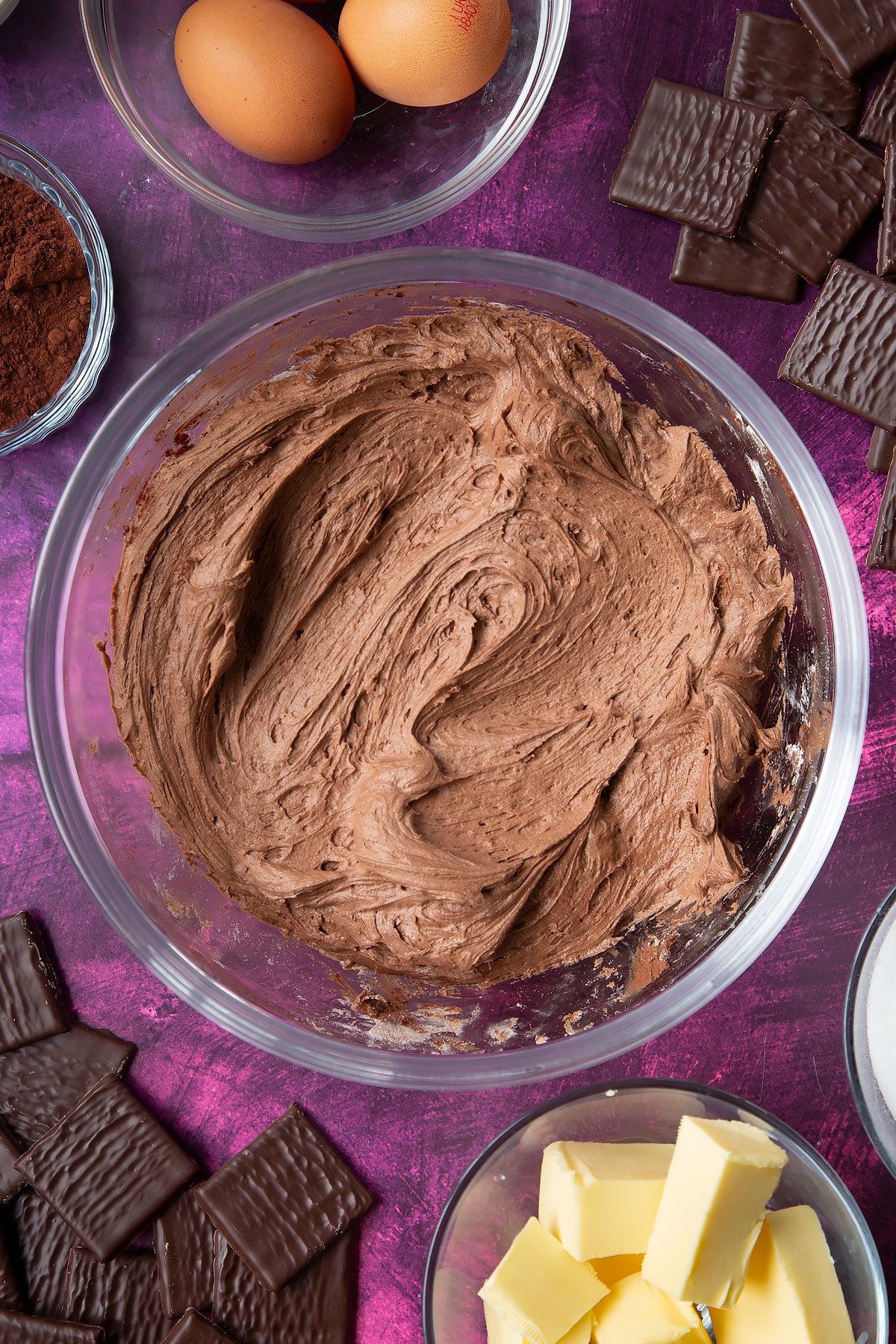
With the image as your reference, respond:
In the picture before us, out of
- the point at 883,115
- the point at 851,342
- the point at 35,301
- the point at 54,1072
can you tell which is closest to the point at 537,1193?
the point at 54,1072

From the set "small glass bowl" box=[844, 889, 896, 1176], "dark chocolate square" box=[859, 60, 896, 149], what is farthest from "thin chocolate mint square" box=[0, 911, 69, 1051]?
"dark chocolate square" box=[859, 60, 896, 149]

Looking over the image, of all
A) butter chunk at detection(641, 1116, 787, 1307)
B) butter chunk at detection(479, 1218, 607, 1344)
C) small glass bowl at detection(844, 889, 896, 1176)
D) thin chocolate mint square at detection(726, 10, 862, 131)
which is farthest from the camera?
thin chocolate mint square at detection(726, 10, 862, 131)

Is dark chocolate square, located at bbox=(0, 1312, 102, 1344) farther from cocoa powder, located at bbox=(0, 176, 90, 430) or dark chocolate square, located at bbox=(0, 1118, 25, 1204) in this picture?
cocoa powder, located at bbox=(0, 176, 90, 430)

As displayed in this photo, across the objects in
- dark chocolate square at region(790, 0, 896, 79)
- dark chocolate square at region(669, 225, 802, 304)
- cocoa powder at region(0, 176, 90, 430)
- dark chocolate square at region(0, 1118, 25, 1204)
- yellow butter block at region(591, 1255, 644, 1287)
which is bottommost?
dark chocolate square at region(0, 1118, 25, 1204)

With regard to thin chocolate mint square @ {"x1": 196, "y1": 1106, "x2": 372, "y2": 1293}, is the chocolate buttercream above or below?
above

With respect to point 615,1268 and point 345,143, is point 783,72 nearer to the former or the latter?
point 345,143

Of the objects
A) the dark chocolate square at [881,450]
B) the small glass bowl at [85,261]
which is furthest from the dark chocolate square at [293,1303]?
the dark chocolate square at [881,450]

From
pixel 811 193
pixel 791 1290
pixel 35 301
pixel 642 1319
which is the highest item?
pixel 811 193
